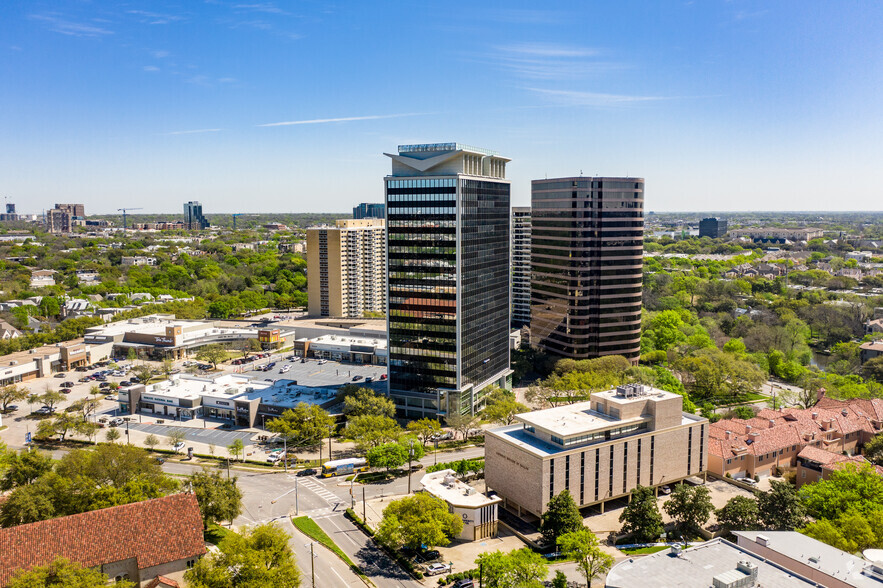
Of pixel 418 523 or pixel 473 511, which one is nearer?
pixel 418 523

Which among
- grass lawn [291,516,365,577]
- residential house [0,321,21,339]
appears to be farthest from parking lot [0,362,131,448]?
grass lawn [291,516,365,577]

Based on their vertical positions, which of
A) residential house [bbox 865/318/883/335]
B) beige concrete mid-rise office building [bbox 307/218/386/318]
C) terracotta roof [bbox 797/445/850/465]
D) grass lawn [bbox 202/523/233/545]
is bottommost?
grass lawn [bbox 202/523/233/545]

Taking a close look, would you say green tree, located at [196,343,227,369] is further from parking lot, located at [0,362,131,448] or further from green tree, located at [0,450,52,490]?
green tree, located at [0,450,52,490]

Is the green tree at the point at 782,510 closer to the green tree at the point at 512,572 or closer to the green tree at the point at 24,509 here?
the green tree at the point at 512,572

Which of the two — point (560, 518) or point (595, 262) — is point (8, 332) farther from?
point (560, 518)

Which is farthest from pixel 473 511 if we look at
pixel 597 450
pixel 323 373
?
pixel 323 373

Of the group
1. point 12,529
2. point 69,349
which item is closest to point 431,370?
point 12,529

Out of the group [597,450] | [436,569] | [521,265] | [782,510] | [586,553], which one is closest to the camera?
[586,553]
